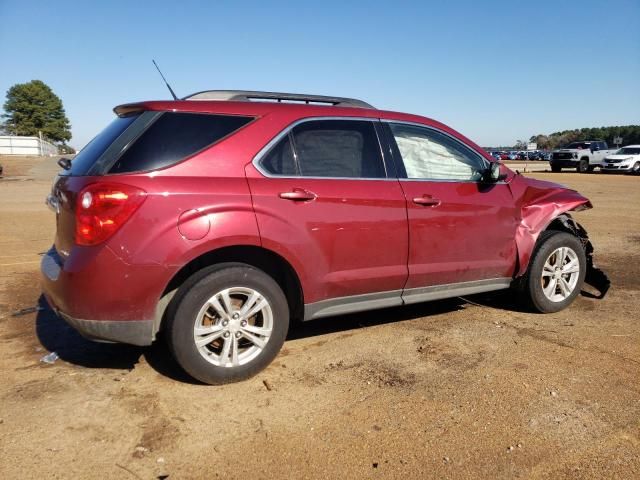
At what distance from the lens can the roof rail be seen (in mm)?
3623

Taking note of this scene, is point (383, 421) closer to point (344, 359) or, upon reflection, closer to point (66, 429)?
point (344, 359)

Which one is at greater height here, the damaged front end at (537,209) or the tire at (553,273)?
the damaged front end at (537,209)

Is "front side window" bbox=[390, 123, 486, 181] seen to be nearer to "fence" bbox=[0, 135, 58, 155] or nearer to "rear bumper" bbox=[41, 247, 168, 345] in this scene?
"rear bumper" bbox=[41, 247, 168, 345]

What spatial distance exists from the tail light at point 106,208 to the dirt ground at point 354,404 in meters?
1.04

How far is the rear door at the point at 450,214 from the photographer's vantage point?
13.1 feet

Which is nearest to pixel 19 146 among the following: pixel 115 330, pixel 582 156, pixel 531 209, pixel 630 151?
pixel 582 156

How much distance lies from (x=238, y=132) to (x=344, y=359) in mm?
1786

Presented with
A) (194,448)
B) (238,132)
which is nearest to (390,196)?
(238,132)

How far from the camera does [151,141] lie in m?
3.18

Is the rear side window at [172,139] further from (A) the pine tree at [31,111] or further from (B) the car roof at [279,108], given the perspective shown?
(A) the pine tree at [31,111]

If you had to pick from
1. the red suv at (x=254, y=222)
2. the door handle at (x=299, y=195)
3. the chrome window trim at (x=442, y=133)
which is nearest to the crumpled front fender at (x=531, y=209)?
the red suv at (x=254, y=222)

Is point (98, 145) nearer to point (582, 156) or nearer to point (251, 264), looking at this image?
point (251, 264)

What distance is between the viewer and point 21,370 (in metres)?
3.55

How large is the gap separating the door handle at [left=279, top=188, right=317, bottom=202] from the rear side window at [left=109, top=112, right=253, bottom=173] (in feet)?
1.82
